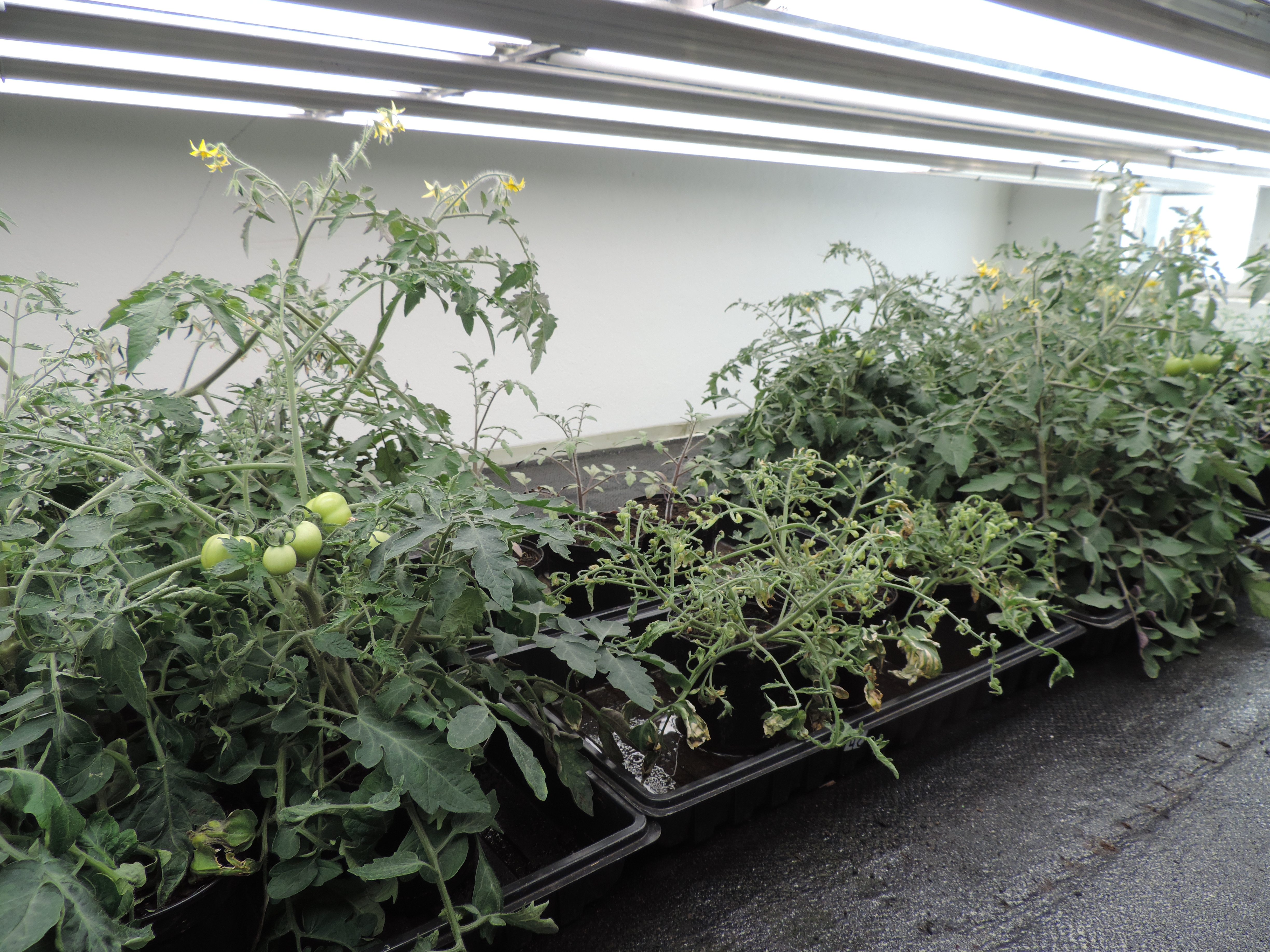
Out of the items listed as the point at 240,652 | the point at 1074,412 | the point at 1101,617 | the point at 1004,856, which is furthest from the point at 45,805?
the point at 1074,412

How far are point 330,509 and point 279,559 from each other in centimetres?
8

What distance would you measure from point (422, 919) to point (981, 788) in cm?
72

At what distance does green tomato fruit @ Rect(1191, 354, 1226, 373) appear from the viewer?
1292 mm

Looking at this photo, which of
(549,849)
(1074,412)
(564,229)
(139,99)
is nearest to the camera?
→ (549,849)

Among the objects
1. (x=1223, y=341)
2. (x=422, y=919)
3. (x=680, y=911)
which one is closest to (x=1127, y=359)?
(x=1223, y=341)

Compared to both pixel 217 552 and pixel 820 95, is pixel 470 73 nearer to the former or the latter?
pixel 820 95

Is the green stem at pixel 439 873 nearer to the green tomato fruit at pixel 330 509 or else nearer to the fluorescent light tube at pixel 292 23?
the green tomato fruit at pixel 330 509

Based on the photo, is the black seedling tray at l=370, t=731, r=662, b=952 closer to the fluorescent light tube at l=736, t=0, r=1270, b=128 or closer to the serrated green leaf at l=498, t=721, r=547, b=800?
the serrated green leaf at l=498, t=721, r=547, b=800

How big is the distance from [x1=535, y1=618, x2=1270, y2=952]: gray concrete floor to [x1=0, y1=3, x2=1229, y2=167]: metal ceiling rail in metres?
1.70

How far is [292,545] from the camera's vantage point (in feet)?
1.83

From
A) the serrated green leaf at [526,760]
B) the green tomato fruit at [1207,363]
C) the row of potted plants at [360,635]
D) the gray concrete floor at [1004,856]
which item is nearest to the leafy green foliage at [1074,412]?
the green tomato fruit at [1207,363]

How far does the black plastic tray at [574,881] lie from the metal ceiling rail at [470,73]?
167cm

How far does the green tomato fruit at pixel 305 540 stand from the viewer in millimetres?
556

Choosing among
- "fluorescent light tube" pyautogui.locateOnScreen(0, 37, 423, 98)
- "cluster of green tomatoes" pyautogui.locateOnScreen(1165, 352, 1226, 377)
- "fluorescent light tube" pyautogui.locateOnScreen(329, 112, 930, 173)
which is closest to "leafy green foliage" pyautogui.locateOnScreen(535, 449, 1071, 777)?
"cluster of green tomatoes" pyautogui.locateOnScreen(1165, 352, 1226, 377)
